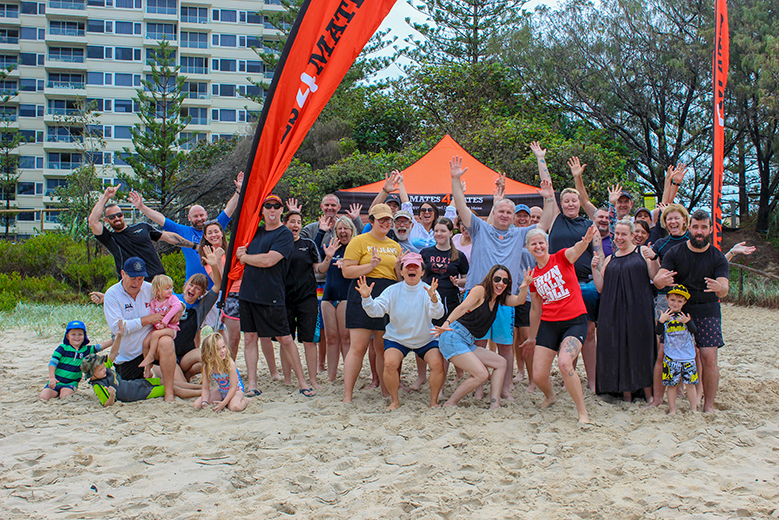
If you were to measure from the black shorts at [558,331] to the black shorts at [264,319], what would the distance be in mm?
2151

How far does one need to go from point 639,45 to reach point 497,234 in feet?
53.6

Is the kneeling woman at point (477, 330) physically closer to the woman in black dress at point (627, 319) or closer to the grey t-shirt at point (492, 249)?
the grey t-shirt at point (492, 249)

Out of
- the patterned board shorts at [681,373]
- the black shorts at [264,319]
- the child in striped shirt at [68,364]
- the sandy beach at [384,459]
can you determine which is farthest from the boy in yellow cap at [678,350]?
the child in striped shirt at [68,364]

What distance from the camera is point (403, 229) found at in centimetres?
522

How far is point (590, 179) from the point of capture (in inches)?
583

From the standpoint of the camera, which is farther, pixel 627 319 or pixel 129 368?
pixel 129 368

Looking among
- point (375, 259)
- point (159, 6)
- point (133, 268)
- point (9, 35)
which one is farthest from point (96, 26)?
point (375, 259)

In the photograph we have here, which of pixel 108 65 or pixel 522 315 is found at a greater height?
pixel 108 65

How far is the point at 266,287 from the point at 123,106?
152 feet

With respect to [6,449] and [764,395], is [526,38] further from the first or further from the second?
[6,449]

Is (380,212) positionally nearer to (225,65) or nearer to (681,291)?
(681,291)

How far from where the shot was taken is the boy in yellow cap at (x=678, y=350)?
4.30 meters

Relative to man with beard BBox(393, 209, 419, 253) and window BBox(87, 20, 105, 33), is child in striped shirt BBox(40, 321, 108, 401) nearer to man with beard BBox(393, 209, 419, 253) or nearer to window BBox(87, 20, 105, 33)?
man with beard BBox(393, 209, 419, 253)

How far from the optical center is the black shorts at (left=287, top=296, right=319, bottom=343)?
5281 millimetres
